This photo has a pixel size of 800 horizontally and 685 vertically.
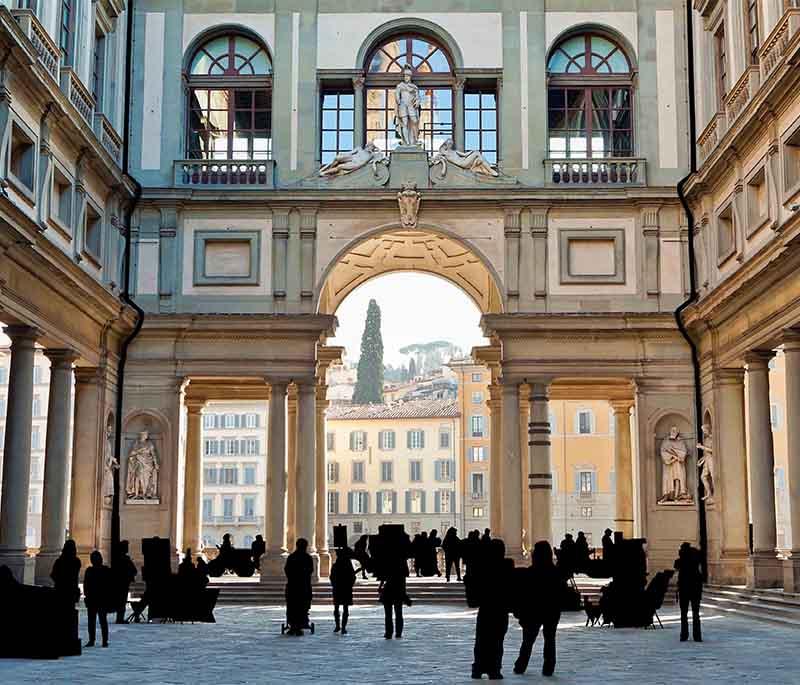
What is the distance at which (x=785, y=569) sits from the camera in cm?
2491

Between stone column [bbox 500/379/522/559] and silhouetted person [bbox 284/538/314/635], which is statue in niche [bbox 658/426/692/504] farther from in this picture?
silhouetted person [bbox 284/538/314/635]

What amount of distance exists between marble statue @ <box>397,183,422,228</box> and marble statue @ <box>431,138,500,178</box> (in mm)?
993

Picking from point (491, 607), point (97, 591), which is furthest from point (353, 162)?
point (491, 607)

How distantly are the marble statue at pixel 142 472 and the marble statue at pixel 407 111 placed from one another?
1005 centimetres

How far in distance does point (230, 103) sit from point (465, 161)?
6475mm

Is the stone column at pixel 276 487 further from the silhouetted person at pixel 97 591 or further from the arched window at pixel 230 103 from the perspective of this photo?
the silhouetted person at pixel 97 591

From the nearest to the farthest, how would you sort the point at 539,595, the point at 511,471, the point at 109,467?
the point at 539,595, the point at 109,467, the point at 511,471

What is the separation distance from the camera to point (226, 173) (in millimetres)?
33781

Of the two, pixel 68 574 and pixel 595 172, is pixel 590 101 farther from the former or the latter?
pixel 68 574

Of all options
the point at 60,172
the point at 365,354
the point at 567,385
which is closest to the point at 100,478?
the point at 60,172

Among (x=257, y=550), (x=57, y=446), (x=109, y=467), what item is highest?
(x=57, y=446)

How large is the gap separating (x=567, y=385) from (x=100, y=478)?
1367 centimetres

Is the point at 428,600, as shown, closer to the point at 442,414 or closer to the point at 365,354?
the point at 442,414

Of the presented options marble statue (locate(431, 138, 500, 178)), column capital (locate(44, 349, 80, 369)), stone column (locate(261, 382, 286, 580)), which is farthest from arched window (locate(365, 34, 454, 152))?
column capital (locate(44, 349, 80, 369))
